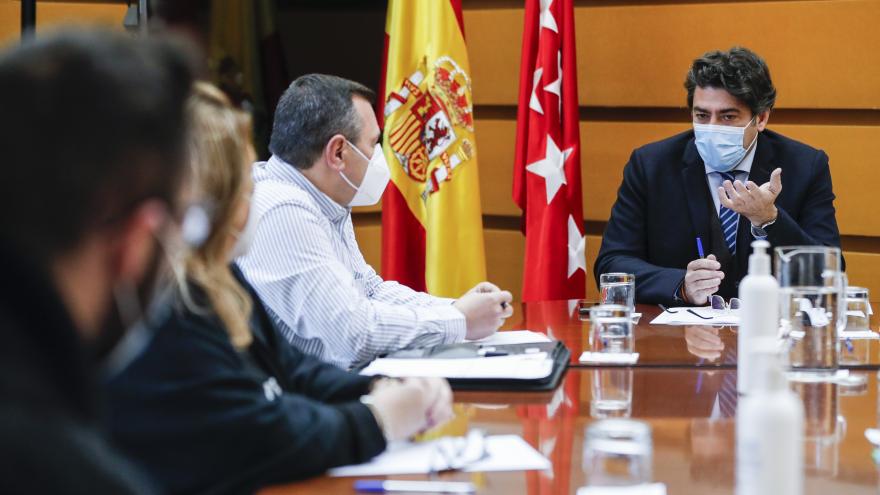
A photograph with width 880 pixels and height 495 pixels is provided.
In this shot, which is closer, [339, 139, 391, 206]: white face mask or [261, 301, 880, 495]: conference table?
[261, 301, 880, 495]: conference table

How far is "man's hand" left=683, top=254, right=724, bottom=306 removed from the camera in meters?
2.83

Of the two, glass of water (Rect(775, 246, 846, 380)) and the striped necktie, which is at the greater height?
the striped necktie

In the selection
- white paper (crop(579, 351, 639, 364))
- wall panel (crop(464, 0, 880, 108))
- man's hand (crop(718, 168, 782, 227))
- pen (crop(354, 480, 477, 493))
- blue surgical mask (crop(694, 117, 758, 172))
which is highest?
wall panel (crop(464, 0, 880, 108))

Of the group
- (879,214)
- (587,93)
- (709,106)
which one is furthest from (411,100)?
(879,214)

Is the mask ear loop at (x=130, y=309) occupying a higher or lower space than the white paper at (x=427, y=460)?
higher

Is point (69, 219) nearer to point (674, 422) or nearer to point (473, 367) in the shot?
point (674, 422)

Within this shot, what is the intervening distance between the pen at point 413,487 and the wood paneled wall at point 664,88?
3205 mm

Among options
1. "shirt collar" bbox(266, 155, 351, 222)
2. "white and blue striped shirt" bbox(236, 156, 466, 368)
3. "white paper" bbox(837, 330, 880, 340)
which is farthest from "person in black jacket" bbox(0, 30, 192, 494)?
"white paper" bbox(837, 330, 880, 340)

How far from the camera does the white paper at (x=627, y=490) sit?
1.30 metres

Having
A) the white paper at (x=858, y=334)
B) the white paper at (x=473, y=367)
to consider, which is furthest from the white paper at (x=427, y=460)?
the white paper at (x=858, y=334)

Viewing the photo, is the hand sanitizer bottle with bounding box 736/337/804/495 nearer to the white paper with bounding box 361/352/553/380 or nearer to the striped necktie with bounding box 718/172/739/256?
the white paper with bounding box 361/352/553/380

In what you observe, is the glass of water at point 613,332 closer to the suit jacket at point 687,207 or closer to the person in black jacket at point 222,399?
the person in black jacket at point 222,399

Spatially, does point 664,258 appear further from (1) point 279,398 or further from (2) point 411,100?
(1) point 279,398

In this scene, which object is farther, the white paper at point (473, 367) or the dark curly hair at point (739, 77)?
the dark curly hair at point (739, 77)
